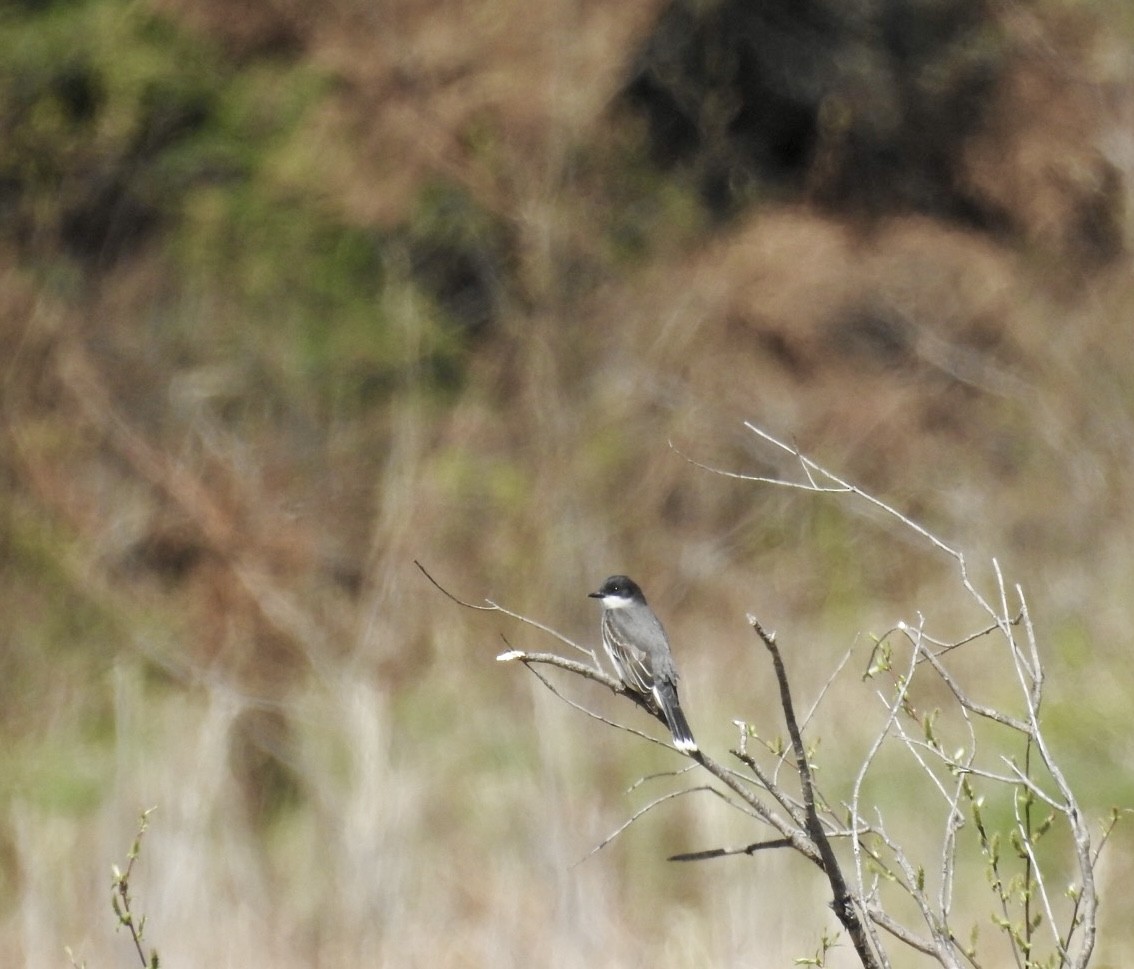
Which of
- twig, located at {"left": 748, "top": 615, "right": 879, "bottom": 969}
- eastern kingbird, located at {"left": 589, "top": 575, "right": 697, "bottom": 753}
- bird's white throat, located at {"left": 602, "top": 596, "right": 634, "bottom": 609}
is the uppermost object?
twig, located at {"left": 748, "top": 615, "right": 879, "bottom": 969}

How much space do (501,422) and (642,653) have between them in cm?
914

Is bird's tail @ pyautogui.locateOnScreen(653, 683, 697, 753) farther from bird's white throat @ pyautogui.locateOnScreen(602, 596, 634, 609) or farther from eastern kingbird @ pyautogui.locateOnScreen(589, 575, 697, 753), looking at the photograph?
bird's white throat @ pyautogui.locateOnScreen(602, 596, 634, 609)

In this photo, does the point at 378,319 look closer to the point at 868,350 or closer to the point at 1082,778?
the point at 868,350

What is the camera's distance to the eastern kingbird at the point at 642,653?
466cm

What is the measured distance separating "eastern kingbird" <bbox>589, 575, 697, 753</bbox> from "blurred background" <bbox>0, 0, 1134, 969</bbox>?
2.52 feet

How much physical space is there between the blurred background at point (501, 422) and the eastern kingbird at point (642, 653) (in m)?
0.77

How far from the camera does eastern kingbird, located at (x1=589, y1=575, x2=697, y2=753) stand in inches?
183

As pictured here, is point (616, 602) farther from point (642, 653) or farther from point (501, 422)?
point (501, 422)

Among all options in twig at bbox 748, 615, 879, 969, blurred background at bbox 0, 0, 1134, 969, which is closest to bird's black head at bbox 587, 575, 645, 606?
blurred background at bbox 0, 0, 1134, 969

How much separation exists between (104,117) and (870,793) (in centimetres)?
934

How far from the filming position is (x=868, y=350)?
16.5 metres

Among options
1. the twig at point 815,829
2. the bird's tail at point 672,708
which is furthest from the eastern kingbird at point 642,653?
the twig at point 815,829

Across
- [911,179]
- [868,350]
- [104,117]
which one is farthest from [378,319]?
[911,179]

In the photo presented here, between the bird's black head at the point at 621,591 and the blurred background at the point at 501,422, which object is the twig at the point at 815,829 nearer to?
the blurred background at the point at 501,422
